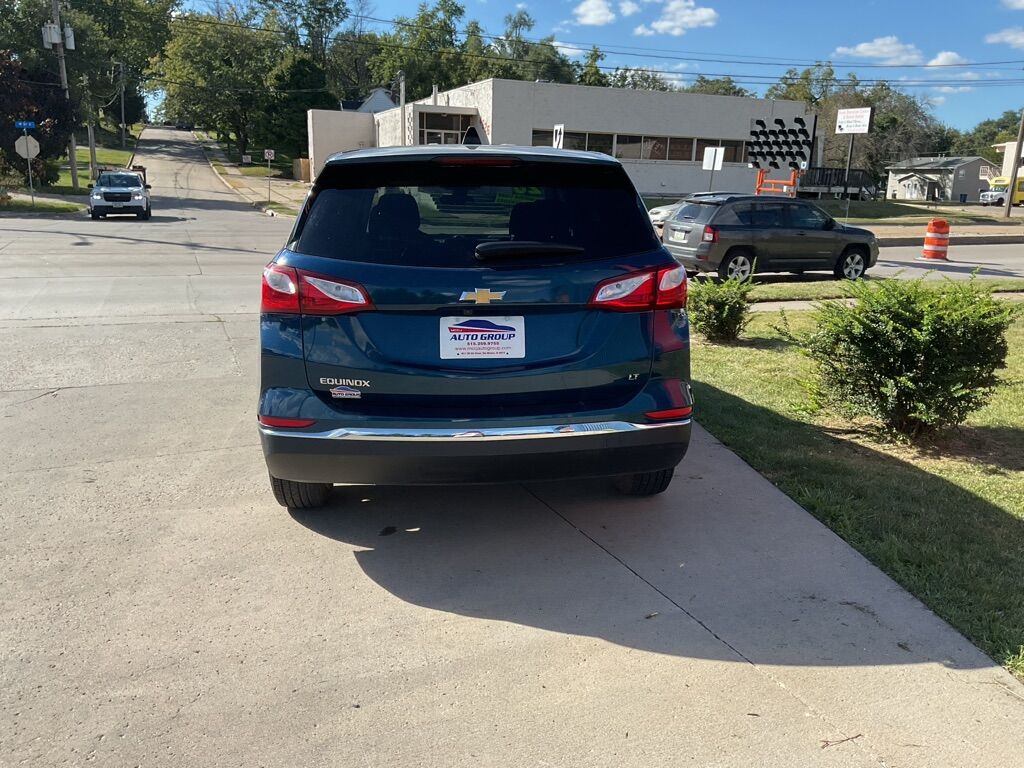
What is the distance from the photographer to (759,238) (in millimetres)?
15016

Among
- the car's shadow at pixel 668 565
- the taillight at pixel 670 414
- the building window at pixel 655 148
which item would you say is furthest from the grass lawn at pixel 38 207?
the taillight at pixel 670 414

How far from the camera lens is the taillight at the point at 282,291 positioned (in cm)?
345

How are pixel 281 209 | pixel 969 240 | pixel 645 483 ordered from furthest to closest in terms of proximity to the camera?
pixel 281 209, pixel 969 240, pixel 645 483

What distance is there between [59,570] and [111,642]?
2.49 ft

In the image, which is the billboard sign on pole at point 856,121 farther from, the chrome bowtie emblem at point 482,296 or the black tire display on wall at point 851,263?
the chrome bowtie emblem at point 482,296

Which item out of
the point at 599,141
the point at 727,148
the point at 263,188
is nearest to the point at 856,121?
the point at 599,141

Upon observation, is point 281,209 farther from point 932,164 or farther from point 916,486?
point 932,164

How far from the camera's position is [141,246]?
1898cm

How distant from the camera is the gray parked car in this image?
14.8 metres

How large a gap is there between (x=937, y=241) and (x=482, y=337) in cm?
1957

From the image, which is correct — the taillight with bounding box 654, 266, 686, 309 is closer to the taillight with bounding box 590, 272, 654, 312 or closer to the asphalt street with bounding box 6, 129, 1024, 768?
the taillight with bounding box 590, 272, 654, 312

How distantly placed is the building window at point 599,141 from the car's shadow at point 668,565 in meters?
36.7

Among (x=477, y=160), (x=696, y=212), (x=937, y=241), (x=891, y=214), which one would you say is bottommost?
(x=937, y=241)

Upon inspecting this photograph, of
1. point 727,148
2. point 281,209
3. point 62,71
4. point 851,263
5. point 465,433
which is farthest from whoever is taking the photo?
point 727,148
